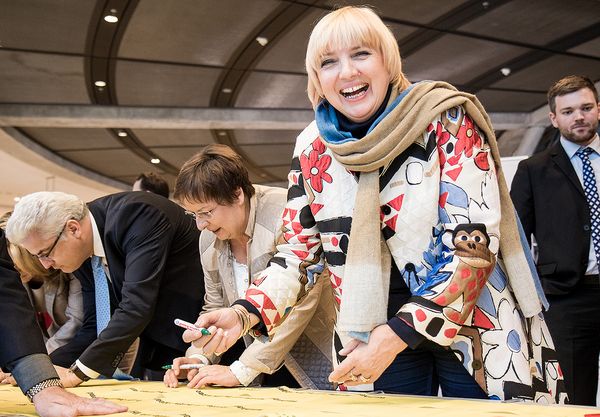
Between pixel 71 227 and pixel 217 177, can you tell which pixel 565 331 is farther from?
pixel 71 227

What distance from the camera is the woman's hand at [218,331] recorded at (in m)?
1.56

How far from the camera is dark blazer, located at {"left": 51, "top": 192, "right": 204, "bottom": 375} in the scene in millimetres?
2355

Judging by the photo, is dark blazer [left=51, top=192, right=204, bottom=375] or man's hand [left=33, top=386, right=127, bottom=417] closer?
man's hand [left=33, top=386, right=127, bottom=417]

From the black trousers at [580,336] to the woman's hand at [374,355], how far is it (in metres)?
1.79

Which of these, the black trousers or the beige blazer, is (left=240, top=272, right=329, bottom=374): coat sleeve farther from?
the black trousers

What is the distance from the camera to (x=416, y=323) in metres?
1.35

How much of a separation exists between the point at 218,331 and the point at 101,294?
117 cm

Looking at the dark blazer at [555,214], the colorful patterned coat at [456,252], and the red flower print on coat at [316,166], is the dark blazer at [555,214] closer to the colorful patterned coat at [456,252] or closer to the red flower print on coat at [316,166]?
the colorful patterned coat at [456,252]

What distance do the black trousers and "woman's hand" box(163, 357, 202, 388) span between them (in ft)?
4.77

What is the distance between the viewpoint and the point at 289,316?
2203 millimetres

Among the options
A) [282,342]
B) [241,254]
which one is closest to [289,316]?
[282,342]

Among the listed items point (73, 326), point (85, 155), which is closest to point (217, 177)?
point (73, 326)

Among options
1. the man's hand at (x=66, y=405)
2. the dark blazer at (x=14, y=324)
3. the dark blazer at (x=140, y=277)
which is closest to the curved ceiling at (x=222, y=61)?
the dark blazer at (x=140, y=277)

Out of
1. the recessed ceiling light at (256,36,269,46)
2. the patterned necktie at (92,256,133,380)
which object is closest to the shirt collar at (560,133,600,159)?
the patterned necktie at (92,256,133,380)
